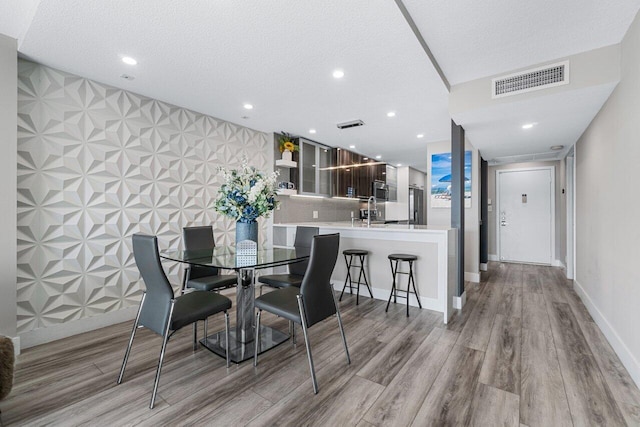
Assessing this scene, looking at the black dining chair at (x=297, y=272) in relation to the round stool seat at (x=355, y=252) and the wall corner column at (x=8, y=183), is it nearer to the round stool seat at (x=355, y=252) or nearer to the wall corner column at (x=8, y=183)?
the round stool seat at (x=355, y=252)

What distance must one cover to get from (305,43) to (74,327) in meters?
3.38

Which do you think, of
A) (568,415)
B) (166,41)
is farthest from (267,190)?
(568,415)

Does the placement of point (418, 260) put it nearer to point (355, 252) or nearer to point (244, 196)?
point (355, 252)

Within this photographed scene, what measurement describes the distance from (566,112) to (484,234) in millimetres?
3442

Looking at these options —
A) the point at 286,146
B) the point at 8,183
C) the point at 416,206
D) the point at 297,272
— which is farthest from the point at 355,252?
the point at 416,206

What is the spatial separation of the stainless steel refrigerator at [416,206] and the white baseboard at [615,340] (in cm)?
456

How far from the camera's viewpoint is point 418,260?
11.9 ft

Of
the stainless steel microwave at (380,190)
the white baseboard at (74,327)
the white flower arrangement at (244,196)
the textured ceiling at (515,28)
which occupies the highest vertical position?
the textured ceiling at (515,28)

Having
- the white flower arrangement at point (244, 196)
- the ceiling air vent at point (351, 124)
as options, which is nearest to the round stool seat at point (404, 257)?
the white flower arrangement at point (244, 196)

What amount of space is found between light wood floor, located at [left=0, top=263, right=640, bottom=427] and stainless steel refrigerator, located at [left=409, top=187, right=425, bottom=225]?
517cm

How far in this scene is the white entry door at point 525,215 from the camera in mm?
6293

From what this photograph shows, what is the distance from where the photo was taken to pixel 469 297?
411cm

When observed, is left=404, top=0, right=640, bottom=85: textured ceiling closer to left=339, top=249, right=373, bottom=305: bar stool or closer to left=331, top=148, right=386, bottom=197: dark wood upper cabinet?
left=339, top=249, right=373, bottom=305: bar stool

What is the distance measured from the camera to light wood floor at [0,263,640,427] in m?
1.68
